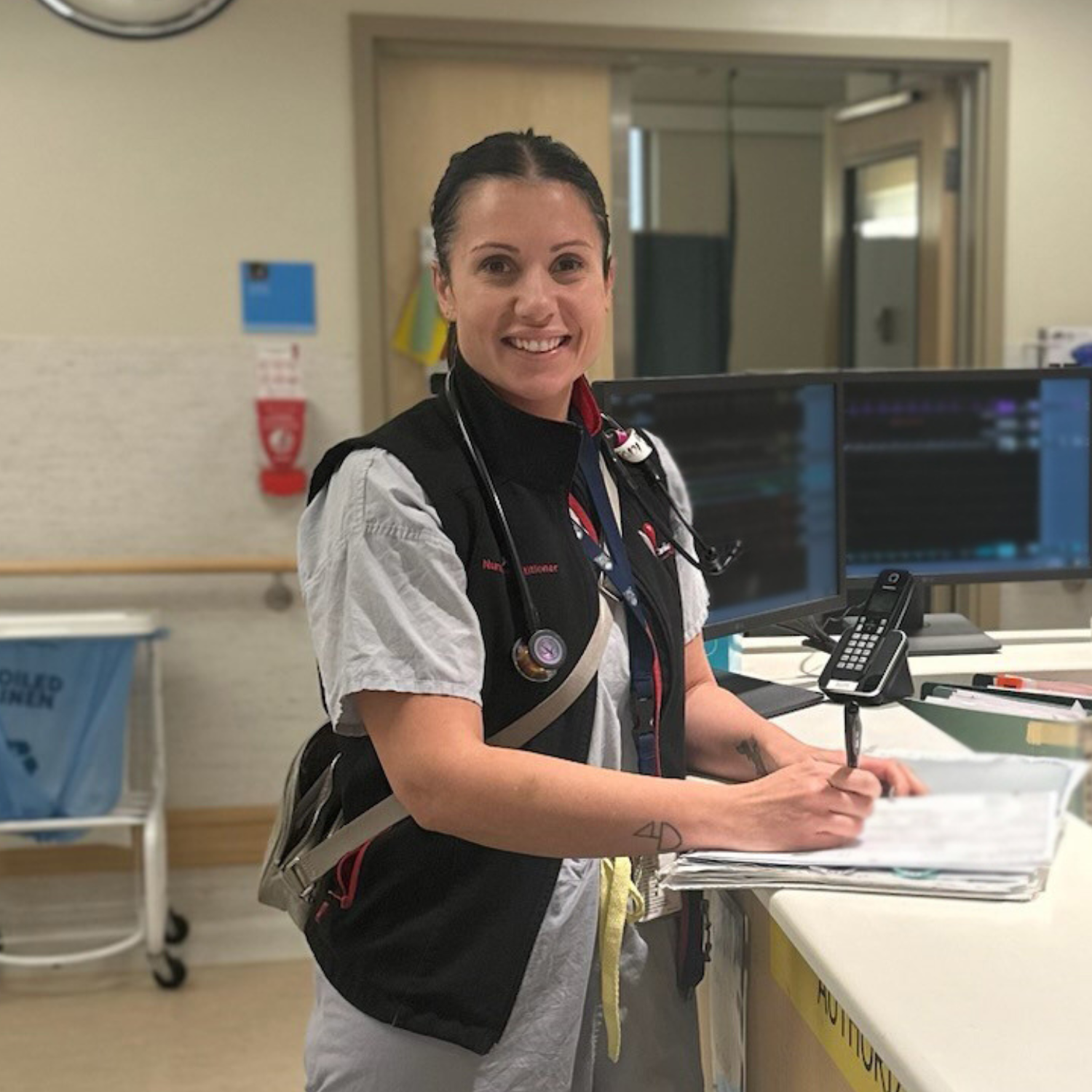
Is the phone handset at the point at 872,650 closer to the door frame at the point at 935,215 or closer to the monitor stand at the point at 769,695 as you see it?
the monitor stand at the point at 769,695

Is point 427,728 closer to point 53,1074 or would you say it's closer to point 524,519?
point 524,519

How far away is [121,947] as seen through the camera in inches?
105

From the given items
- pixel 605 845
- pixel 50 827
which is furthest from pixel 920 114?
pixel 605 845

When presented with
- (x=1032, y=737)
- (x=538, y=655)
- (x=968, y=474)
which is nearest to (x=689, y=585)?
(x=538, y=655)

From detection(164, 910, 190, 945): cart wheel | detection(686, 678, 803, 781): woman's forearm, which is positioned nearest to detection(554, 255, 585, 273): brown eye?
detection(686, 678, 803, 781): woman's forearm

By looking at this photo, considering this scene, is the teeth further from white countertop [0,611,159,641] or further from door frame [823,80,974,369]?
door frame [823,80,974,369]

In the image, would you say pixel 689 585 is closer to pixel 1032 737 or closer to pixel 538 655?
pixel 538 655

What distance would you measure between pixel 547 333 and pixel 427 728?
311mm

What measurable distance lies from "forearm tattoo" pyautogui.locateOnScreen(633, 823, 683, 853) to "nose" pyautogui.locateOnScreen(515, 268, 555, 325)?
38 centimetres

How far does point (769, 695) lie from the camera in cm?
162

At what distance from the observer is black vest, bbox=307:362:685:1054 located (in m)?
0.99

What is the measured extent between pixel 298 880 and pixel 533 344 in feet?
1.57

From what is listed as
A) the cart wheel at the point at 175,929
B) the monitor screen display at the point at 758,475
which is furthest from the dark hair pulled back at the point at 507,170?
the cart wheel at the point at 175,929

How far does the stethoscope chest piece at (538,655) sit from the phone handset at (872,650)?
264 millimetres
